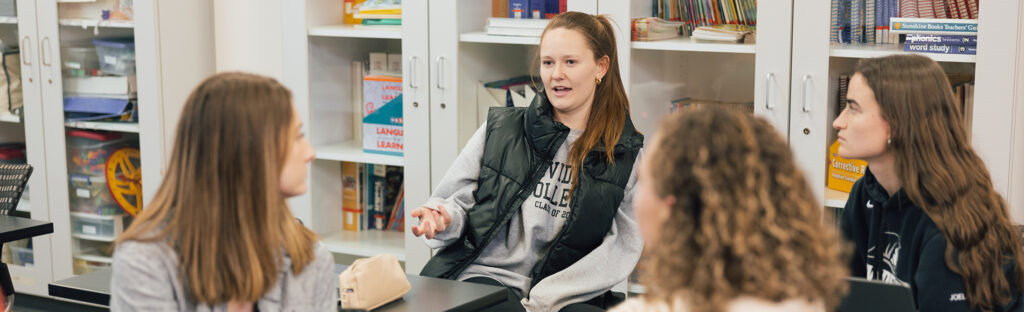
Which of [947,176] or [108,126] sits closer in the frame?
[947,176]

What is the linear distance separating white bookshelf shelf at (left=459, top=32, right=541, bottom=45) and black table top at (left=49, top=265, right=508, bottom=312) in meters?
1.28

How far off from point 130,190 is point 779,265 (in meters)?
3.42

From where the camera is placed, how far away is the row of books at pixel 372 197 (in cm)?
388

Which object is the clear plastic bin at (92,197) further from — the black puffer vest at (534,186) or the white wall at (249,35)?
the black puffer vest at (534,186)

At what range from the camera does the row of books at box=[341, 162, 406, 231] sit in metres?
3.88

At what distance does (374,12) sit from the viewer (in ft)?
12.0

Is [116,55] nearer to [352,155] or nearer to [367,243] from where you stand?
[352,155]

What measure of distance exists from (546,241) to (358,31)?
129 centimetres

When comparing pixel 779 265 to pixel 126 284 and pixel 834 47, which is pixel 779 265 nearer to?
Result: pixel 126 284

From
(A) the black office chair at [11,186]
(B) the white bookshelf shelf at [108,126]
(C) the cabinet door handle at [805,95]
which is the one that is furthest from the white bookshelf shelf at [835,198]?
(B) the white bookshelf shelf at [108,126]

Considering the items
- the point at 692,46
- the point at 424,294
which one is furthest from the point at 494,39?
the point at 424,294

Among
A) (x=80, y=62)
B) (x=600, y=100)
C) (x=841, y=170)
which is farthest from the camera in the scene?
(x=80, y=62)

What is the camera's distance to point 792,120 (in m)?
2.97

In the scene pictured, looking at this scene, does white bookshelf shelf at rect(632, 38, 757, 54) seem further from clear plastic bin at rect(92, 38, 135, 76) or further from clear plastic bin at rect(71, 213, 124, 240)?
clear plastic bin at rect(71, 213, 124, 240)
